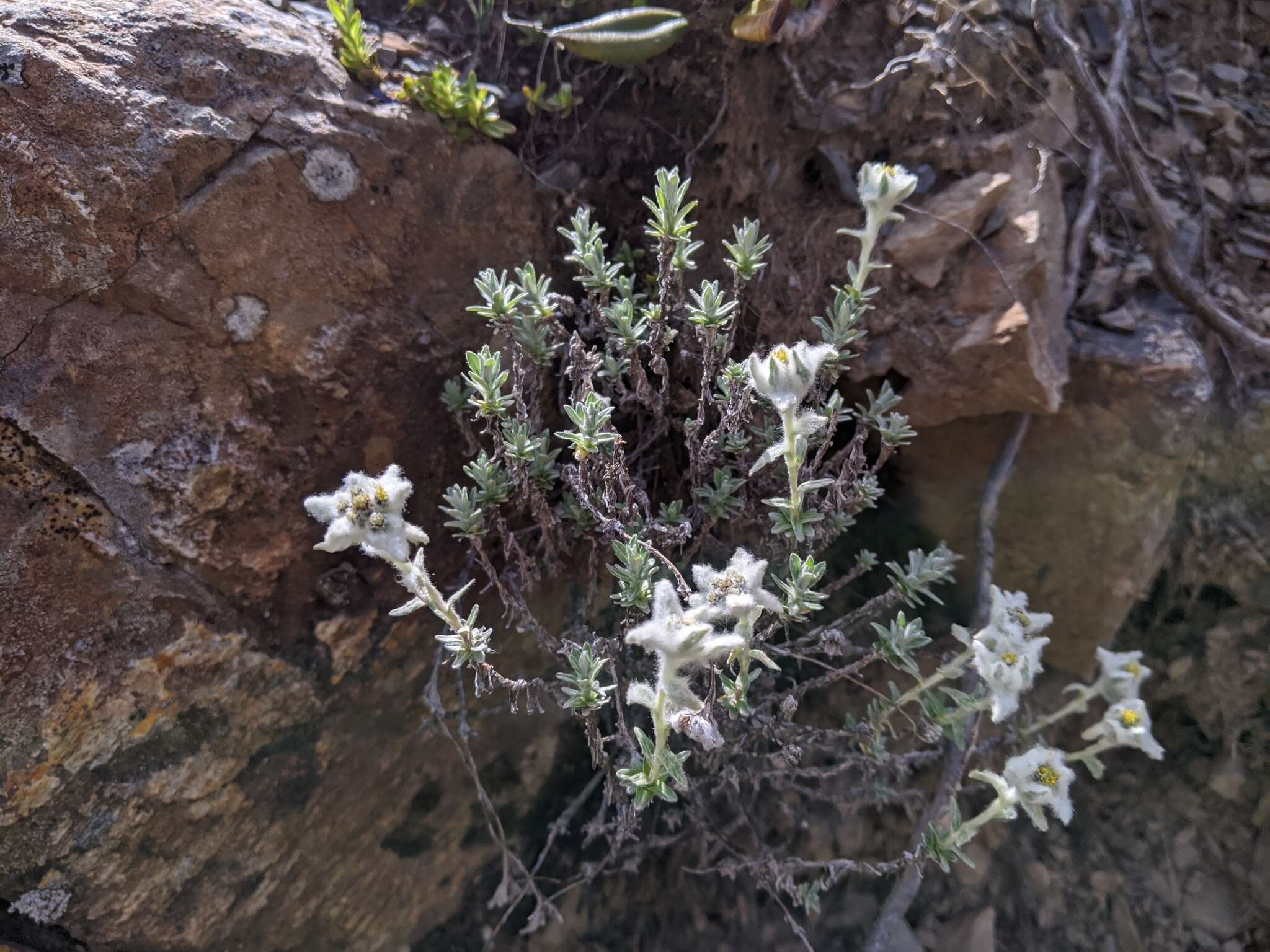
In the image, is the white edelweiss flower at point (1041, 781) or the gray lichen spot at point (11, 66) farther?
the white edelweiss flower at point (1041, 781)

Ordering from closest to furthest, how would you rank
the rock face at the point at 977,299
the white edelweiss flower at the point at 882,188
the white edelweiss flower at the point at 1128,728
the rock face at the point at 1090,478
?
the white edelweiss flower at the point at 882,188
the white edelweiss flower at the point at 1128,728
the rock face at the point at 977,299
the rock face at the point at 1090,478

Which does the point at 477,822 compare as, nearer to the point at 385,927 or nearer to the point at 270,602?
the point at 385,927

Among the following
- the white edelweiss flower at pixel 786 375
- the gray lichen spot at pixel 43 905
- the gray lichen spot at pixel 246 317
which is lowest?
the gray lichen spot at pixel 43 905

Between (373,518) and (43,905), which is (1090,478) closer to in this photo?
(373,518)

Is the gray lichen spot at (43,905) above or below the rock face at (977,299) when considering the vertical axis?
below

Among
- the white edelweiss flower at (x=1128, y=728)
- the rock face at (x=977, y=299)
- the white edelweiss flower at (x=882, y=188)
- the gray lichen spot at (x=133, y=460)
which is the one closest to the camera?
the gray lichen spot at (x=133, y=460)

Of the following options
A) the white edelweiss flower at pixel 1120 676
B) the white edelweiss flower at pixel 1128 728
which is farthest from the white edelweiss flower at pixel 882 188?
the white edelweiss flower at pixel 1128 728

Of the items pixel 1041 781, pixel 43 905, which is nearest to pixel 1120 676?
pixel 1041 781

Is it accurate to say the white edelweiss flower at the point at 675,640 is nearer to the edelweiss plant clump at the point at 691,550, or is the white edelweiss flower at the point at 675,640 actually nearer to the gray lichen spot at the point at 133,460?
the edelweiss plant clump at the point at 691,550
